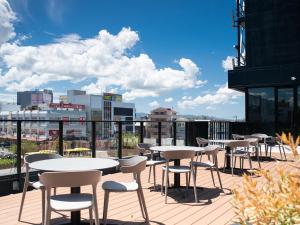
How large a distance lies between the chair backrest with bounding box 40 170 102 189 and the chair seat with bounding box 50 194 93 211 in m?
0.22

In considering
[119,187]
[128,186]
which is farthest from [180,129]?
[119,187]

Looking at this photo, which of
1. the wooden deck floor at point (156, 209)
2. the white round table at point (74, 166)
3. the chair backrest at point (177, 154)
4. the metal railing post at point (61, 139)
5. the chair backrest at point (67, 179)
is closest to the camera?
the chair backrest at point (67, 179)

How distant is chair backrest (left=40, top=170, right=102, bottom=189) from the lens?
113 inches

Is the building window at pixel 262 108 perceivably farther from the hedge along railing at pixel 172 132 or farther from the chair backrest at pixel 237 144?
the chair backrest at pixel 237 144

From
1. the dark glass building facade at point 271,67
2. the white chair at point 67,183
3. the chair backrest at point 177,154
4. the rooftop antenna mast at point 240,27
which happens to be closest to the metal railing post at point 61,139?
the chair backrest at point 177,154

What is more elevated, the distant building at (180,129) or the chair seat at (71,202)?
the distant building at (180,129)

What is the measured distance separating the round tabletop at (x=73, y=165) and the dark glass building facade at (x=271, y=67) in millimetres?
11755

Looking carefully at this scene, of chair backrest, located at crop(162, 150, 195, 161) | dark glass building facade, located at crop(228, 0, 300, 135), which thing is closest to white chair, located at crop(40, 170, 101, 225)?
chair backrest, located at crop(162, 150, 195, 161)

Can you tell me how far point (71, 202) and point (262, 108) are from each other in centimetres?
1287

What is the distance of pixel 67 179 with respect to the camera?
2893 mm

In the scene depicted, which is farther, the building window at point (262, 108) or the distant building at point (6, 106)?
the distant building at point (6, 106)

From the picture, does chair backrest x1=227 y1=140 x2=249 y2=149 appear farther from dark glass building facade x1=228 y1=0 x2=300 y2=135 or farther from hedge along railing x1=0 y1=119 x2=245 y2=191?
dark glass building facade x1=228 y1=0 x2=300 y2=135

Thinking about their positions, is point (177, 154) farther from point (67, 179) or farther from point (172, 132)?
point (172, 132)

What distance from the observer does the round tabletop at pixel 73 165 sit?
3456 millimetres
